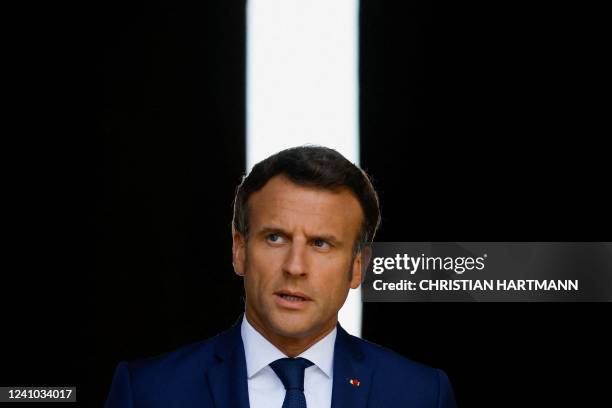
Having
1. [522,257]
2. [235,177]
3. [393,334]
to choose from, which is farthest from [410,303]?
[235,177]

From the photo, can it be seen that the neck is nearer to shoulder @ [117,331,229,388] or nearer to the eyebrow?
shoulder @ [117,331,229,388]

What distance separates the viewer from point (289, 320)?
7.32ft

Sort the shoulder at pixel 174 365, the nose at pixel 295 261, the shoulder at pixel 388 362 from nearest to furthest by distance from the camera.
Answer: the nose at pixel 295 261 → the shoulder at pixel 174 365 → the shoulder at pixel 388 362

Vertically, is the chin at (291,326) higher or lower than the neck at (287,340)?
higher

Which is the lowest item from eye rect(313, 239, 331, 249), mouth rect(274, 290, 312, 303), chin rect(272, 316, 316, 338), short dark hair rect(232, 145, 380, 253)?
chin rect(272, 316, 316, 338)

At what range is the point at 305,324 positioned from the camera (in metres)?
2.25

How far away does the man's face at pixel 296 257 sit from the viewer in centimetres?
223

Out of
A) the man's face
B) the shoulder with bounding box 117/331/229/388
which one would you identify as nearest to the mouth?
the man's face

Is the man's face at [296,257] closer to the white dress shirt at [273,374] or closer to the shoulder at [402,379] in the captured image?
the white dress shirt at [273,374]

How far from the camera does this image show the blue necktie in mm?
2240

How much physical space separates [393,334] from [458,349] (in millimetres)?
209

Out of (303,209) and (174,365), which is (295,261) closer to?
(303,209)

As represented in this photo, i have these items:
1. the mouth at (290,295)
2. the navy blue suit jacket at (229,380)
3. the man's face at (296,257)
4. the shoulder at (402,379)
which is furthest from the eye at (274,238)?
the shoulder at (402,379)

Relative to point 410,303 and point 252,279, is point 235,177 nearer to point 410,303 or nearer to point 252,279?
point 410,303
